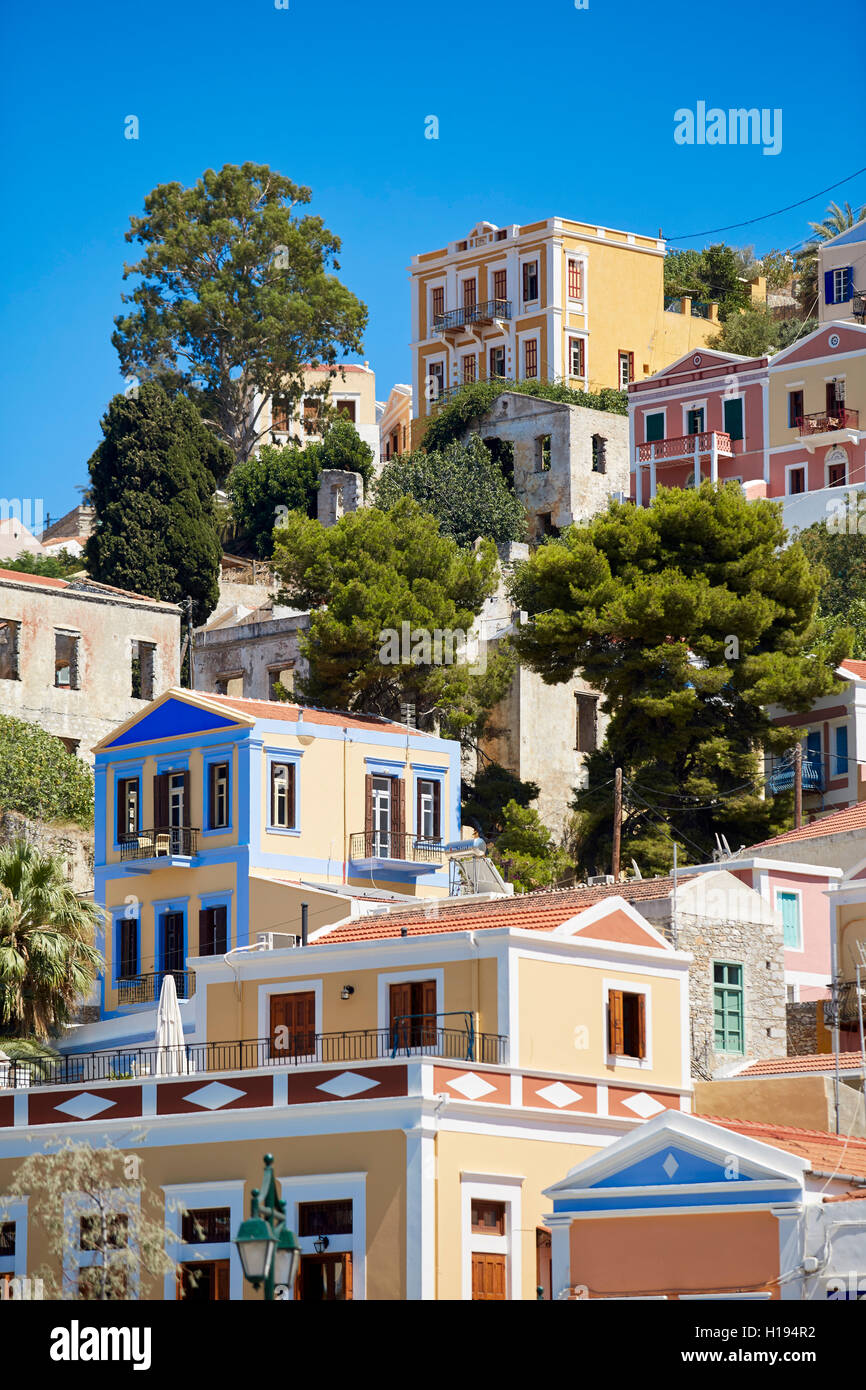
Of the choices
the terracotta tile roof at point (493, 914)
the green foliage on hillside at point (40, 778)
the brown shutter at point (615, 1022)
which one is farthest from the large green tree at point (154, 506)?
the brown shutter at point (615, 1022)

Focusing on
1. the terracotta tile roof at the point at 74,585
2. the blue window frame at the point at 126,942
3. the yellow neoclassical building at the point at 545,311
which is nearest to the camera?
the blue window frame at the point at 126,942

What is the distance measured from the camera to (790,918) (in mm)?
40094

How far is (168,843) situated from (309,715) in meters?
4.27

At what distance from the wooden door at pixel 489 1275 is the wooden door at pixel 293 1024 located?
520 centimetres

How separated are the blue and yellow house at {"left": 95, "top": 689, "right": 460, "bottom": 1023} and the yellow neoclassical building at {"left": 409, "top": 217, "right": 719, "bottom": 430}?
38.7m

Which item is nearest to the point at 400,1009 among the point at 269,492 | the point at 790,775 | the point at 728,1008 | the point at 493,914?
the point at 493,914

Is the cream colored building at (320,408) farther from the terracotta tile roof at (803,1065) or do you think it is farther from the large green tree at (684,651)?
the terracotta tile roof at (803,1065)

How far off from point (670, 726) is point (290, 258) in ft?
135

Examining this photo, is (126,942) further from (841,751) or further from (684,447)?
(684,447)

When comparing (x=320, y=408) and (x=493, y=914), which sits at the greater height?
(x=320, y=408)

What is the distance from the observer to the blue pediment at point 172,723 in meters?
47.5

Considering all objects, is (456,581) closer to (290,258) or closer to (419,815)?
(419,815)

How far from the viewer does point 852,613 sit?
61344mm
